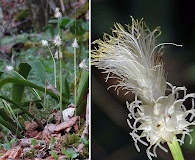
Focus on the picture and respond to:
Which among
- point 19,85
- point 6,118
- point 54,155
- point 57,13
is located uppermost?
point 57,13

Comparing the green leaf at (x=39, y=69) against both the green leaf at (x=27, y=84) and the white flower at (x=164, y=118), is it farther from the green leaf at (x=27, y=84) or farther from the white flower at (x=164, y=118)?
the white flower at (x=164, y=118)

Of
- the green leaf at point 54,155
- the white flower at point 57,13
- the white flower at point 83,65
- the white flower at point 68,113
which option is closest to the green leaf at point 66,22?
the white flower at point 57,13

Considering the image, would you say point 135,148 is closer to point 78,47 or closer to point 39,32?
point 78,47

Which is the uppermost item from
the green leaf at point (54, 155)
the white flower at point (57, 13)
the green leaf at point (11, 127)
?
the white flower at point (57, 13)

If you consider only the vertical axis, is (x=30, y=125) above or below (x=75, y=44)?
below

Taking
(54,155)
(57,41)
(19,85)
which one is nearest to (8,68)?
(19,85)

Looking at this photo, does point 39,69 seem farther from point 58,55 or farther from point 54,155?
point 54,155
